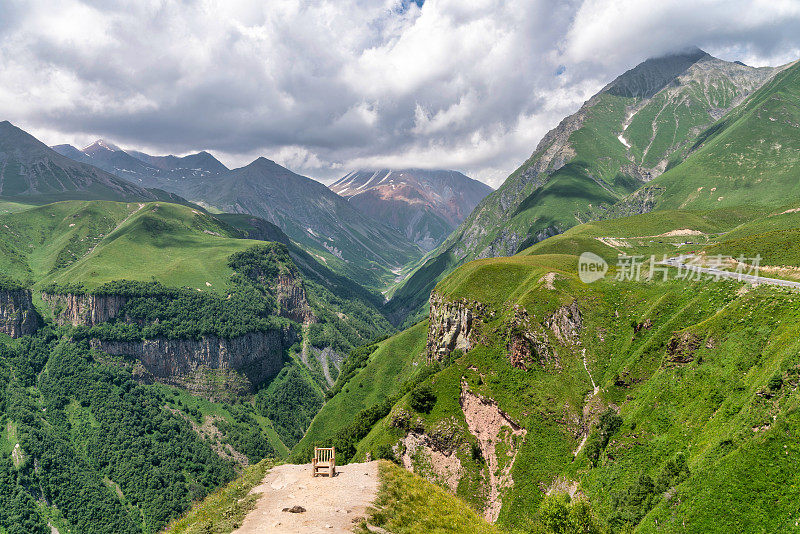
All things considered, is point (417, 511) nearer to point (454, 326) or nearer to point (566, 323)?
point (566, 323)

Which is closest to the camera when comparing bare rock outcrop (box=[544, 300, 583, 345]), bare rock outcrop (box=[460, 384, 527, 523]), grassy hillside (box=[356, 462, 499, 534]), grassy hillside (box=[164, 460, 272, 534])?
grassy hillside (box=[164, 460, 272, 534])

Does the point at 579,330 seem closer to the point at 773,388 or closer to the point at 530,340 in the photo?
the point at 530,340

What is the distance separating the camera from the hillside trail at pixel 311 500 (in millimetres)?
31453

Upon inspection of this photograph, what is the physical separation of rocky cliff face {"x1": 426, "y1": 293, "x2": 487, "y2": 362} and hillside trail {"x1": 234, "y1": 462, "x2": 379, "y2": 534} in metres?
76.9

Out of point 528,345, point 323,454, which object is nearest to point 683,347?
Result: point 528,345

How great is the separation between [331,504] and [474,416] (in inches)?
2349

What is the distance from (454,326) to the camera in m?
129

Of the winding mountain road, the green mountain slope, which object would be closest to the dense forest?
the green mountain slope

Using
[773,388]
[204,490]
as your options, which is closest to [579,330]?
[773,388]

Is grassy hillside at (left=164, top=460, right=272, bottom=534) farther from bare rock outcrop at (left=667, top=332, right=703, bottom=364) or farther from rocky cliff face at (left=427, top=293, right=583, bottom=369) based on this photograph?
bare rock outcrop at (left=667, top=332, right=703, bottom=364)

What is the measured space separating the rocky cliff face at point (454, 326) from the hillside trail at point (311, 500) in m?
76.9

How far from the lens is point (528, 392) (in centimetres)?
8800

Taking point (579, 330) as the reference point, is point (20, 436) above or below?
below

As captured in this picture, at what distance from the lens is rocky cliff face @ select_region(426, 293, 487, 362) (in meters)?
120
